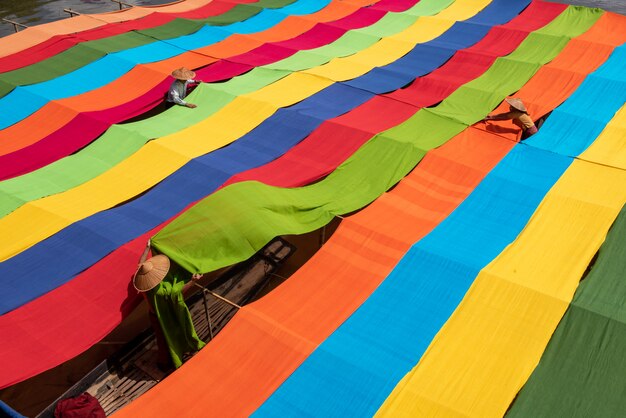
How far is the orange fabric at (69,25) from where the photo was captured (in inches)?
712

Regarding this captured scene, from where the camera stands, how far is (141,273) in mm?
8344

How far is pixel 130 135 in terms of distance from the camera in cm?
1305

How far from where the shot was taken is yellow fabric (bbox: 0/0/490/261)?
33.4 feet

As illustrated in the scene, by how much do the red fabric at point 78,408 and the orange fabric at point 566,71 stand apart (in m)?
10.7

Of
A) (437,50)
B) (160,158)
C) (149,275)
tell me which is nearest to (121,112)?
(160,158)

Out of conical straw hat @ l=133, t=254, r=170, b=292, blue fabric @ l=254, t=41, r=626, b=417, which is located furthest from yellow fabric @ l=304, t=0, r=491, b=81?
conical straw hat @ l=133, t=254, r=170, b=292

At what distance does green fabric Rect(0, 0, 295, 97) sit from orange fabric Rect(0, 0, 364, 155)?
5.59 ft

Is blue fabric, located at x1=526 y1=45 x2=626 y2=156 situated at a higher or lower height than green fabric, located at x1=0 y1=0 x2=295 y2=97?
lower

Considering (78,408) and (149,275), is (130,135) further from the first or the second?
(78,408)

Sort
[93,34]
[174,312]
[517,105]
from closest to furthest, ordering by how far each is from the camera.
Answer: [174,312]
[517,105]
[93,34]

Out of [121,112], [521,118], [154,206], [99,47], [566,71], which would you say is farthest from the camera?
[99,47]

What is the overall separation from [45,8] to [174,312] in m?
34.6

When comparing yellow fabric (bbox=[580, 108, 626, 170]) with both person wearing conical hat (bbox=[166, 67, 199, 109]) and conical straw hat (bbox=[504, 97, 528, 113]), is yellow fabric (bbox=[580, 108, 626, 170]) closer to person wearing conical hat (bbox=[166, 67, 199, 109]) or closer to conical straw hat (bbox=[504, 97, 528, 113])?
conical straw hat (bbox=[504, 97, 528, 113])

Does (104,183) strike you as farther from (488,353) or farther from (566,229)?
(566,229)
